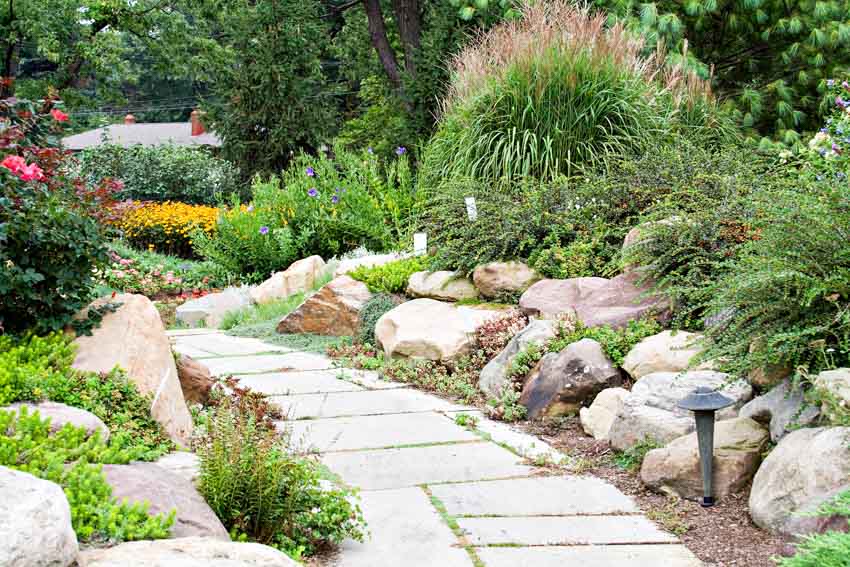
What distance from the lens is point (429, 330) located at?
646cm

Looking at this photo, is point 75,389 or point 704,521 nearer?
point 704,521

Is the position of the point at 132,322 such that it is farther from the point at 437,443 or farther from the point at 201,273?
the point at 201,273

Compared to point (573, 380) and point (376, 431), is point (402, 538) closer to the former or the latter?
point (376, 431)

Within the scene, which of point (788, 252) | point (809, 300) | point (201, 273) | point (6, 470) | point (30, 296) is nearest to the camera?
point (6, 470)

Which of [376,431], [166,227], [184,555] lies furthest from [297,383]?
[166,227]

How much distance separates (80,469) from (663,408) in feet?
8.77

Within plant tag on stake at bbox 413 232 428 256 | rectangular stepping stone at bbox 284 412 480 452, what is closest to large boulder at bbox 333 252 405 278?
plant tag on stake at bbox 413 232 428 256

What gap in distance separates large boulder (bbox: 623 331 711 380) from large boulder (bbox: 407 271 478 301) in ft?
6.75

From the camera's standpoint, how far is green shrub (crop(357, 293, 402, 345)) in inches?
285

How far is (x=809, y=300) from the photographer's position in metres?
3.60

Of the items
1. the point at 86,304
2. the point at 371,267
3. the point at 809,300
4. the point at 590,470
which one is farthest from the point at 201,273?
the point at 809,300

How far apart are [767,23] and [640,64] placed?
5460 mm

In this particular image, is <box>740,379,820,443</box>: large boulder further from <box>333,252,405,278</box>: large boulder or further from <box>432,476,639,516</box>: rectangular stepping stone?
<box>333,252,405,278</box>: large boulder

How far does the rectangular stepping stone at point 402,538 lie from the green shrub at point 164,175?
1348cm
